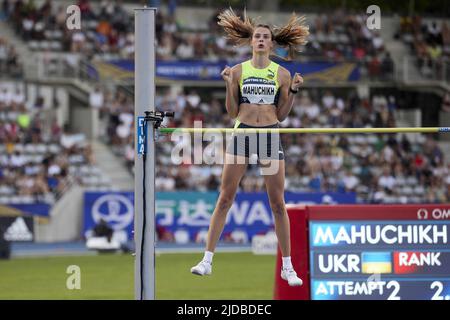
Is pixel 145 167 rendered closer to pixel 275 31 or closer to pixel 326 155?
pixel 275 31

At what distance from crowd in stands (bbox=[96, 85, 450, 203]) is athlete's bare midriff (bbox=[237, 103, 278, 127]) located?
12.3m

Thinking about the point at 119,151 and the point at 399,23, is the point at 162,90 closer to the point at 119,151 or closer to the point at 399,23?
the point at 119,151

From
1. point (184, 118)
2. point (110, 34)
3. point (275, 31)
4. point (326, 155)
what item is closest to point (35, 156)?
point (184, 118)

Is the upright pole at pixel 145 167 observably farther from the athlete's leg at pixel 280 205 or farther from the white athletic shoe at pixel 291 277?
the white athletic shoe at pixel 291 277

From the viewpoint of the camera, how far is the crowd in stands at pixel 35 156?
22.2m

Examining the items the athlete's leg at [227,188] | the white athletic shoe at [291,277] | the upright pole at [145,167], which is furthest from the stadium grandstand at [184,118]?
the upright pole at [145,167]

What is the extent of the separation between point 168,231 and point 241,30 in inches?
600

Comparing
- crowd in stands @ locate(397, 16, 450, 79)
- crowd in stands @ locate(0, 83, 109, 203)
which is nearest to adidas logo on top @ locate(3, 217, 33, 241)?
crowd in stands @ locate(0, 83, 109, 203)

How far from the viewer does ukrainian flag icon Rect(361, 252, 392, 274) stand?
10641 millimetres

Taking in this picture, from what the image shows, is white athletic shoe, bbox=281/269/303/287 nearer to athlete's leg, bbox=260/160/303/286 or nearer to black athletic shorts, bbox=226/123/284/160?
athlete's leg, bbox=260/160/303/286

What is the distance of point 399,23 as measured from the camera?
21.0m
